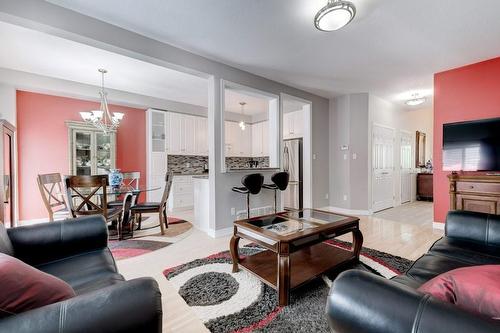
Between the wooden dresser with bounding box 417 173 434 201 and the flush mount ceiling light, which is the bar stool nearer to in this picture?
the flush mount ceiling light

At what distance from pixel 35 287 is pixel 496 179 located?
4.34 metres

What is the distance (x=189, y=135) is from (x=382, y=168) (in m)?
4.73

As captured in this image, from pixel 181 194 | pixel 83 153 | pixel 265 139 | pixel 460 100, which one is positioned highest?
pixel 460 100

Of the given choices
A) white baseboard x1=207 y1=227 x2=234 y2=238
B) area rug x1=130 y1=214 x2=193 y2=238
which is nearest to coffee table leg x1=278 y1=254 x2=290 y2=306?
white baseboard x1=207 y1=227 x2=234 y2=238

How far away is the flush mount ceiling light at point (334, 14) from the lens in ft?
6.66

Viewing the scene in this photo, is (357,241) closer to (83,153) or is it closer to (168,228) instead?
(168,228)

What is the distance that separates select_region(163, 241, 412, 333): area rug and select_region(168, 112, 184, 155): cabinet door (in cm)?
356

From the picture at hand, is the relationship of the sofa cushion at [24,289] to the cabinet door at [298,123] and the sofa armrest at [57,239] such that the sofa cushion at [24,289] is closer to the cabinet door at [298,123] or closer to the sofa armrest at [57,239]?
the sofa armrest at [57,239]

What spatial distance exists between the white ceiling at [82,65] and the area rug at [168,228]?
8.65 ft

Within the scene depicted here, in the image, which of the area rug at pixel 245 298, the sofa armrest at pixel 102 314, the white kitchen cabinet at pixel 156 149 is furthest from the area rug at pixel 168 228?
the sofa armrest at pixel 102 314

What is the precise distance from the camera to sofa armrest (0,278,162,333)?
24.3 inches

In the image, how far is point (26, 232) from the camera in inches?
59.1

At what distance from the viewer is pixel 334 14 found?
6.89 feet

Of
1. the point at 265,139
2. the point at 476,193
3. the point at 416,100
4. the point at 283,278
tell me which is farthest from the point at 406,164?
the point at 283,278
